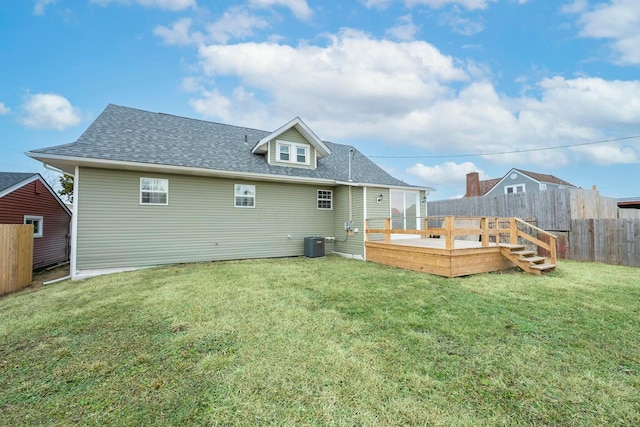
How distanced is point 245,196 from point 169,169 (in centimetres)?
264

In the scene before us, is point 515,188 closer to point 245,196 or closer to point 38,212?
point 245,196

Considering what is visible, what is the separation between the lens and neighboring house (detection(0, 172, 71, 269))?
383 inches

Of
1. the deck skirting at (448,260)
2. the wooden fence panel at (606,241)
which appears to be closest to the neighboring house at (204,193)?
the deck skirting at (448,260)

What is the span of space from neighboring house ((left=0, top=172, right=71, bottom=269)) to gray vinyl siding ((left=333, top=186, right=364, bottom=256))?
1172cm

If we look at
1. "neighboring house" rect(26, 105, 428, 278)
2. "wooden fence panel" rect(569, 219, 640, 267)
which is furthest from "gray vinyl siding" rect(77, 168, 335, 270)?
"wooden fence panel" rect(569, 219, 640, 267)

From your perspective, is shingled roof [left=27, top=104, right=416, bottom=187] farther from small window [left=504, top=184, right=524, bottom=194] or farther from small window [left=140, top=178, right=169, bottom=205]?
small window [left=504, top=184, right=524, bottom=194]

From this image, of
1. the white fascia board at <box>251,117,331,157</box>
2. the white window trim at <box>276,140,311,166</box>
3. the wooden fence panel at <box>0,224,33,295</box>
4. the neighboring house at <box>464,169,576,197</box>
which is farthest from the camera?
the neighboring house at <box>464,169,576,197</box>

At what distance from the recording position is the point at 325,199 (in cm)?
1152

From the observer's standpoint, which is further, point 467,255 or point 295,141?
point 295,141

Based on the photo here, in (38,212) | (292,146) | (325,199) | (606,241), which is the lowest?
(606,241)

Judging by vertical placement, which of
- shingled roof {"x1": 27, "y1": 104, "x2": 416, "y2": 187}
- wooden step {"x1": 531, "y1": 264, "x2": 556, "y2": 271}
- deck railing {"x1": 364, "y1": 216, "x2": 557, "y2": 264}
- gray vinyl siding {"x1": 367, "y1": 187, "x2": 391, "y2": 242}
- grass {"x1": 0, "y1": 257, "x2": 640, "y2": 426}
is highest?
shingled roof {"x1": 27, "y1": 104, "x2": 416, "y2": 187}

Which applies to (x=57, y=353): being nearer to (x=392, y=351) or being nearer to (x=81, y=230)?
(x=392, y=351)

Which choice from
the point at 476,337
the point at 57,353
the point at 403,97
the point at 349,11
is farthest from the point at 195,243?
the point at 403,97

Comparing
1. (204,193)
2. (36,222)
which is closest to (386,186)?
(204,193)
